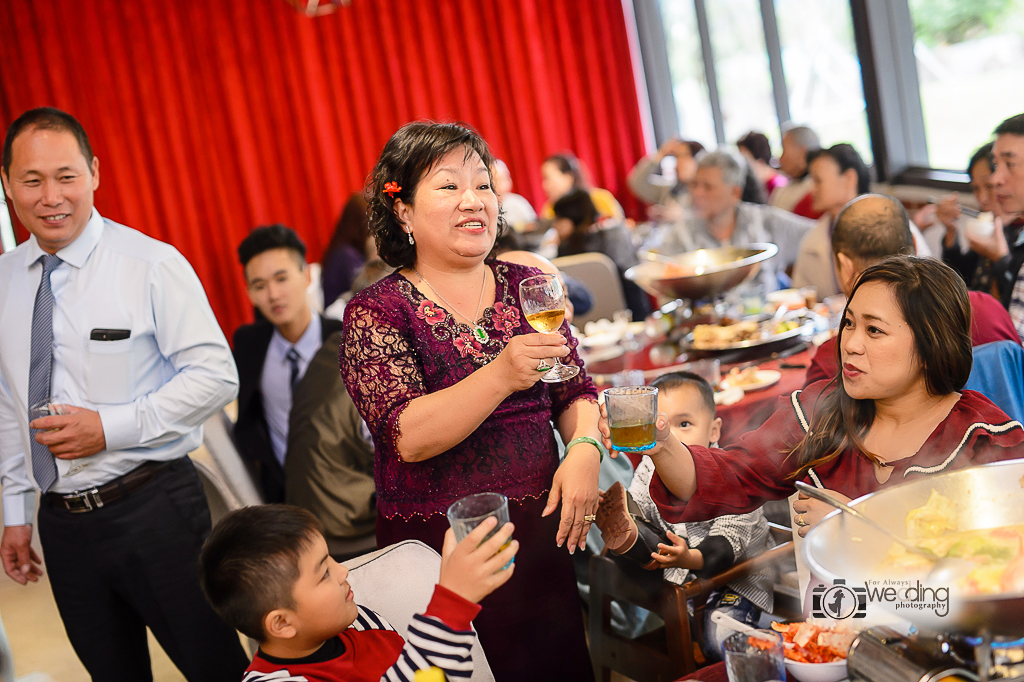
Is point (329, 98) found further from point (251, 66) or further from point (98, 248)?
point (98, 248)

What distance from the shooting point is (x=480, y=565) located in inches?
44.4

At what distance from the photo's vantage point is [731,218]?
4.43 m

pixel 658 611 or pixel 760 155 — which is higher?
pixel 760 155

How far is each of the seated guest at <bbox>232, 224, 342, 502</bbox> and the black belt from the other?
0.82 m

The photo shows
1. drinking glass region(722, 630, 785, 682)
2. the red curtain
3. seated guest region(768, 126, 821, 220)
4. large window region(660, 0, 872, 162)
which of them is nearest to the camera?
drinking glass region(722, 630, 785, 682)

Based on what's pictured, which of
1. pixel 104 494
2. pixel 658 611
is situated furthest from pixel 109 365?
pixel 658 611

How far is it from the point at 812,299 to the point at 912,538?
2300 mm

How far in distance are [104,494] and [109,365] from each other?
31cm

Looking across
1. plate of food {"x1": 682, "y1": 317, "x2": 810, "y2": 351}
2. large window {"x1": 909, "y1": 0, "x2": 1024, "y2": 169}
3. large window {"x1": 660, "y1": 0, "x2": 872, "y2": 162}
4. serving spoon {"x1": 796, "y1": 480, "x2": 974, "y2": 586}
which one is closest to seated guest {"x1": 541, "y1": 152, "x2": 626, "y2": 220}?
large window {"x1": 660, "y1": 0, "x2": 872, "y2": 162}

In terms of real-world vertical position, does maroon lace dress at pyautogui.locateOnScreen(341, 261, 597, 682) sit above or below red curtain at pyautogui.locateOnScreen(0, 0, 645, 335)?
below

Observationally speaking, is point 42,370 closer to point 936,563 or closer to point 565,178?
point 936,563

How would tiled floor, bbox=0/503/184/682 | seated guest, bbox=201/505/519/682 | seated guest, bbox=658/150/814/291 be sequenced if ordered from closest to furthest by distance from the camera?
seated guest, bbox=201/505/519/682 → tiled floor, bbox=0/503/184/682 → seated guest, bbox=658/150/814/291

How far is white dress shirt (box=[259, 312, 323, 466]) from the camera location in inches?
118

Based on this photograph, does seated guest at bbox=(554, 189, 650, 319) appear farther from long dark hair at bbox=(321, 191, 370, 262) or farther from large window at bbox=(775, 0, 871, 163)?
large window at bbox=(775, 0, 871, 163)
